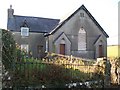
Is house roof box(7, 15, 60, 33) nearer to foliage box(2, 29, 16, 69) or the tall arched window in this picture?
the tall arched window

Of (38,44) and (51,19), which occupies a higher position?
(51,19)

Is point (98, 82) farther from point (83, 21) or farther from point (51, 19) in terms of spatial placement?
point (51, 19)

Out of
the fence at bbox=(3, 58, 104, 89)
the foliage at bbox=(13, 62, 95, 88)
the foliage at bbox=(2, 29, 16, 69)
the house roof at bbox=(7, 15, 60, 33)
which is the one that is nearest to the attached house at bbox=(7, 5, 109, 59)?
the house roof at bbox=(7, 15, 60, 33)

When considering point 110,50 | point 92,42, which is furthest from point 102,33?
point 110,50

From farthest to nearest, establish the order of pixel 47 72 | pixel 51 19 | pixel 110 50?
1. pixel 110 50
2. pixel 51 19
3. pixel 47 72

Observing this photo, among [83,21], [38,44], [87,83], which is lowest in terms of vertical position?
[87,83]

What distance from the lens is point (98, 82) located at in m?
11.0

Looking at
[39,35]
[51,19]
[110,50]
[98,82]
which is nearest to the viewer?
[98,82]

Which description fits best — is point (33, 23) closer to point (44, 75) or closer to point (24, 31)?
point (24, 31)

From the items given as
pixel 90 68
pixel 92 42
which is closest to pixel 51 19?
pixel 92 42

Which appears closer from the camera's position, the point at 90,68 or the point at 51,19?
the point at 90,68

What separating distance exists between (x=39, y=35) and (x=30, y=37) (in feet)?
3.84

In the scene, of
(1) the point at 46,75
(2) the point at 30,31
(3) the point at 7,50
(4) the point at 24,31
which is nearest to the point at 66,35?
(2) the point at 30,31

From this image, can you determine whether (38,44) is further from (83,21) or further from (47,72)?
(47,72)
